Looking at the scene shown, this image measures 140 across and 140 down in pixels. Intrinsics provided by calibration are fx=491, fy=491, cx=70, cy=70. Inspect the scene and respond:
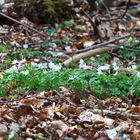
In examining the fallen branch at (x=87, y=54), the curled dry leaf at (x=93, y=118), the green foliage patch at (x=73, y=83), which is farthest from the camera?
the fallen branch at (x=87, y=54)

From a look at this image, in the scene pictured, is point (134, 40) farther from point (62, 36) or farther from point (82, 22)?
point (82, 22)

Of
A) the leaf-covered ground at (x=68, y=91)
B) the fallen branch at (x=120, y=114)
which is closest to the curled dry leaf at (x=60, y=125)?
the leaf-covered ground at (x=68, y=91)

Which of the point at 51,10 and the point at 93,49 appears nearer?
the point at 93,49

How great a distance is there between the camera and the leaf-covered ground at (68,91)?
403 centimetres

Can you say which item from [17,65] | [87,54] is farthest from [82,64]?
[17,65]

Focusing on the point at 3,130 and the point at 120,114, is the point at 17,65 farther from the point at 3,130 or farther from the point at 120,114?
the point at 3,130

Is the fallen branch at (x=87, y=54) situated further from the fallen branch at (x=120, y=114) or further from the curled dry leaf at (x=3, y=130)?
the curled dry leaf at (x=3, y=130)

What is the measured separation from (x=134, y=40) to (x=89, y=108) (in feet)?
12.7

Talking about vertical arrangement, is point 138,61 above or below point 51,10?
below

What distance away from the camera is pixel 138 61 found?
720 centimetres

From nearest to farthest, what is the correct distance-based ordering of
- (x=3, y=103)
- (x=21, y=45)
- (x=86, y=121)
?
(x=86, y=121) < (x=3, y=103) < (x=21, y=45)

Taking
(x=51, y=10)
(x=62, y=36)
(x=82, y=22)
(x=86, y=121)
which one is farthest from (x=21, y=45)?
(x=86, y=121)

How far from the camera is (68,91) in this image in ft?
16.7

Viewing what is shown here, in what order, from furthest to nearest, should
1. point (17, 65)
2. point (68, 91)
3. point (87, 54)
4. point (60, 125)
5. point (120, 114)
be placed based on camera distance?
1. point (87, 54)
2. point (17, 65)
3. point (68, 91)
4. point (120, 114)
5. point (60, 125)
